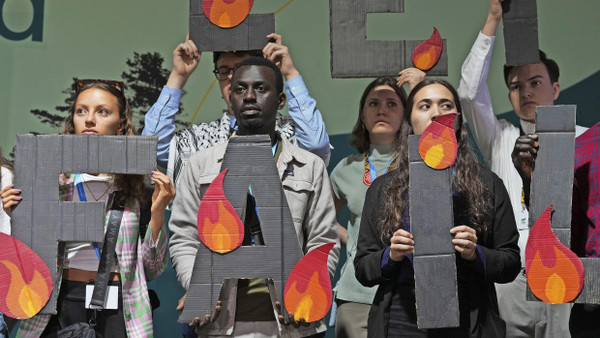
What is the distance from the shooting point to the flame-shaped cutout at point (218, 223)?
358cm

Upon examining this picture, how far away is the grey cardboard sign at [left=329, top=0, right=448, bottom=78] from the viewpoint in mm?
4293

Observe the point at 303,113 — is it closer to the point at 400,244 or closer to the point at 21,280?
the point at 400,244

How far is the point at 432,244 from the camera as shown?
3.39 metres

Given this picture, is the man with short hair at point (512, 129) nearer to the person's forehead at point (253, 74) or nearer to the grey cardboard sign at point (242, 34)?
the grey cardboard sign at point (242, 34)

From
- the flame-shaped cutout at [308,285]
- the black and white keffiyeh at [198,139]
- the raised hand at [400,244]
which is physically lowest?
the flame-shaped cutout at [308,285]

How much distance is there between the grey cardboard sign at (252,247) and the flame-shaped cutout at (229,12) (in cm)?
76

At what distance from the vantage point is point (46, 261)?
12.0ft

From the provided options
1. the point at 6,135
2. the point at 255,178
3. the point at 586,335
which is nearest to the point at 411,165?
the point at 255,178

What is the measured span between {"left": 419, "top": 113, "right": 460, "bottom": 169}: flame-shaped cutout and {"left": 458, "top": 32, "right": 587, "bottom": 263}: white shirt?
1.11 meters

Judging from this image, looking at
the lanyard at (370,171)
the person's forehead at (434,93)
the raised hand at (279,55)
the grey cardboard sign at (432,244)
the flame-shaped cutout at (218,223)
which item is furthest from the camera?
the lanyard at (370,171)

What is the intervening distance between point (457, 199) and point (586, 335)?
70 cm

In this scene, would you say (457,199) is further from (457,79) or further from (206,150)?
(457,79)

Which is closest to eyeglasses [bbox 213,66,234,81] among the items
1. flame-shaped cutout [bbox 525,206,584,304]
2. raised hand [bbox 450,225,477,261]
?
raised hand [bbox 450,225,477,261]

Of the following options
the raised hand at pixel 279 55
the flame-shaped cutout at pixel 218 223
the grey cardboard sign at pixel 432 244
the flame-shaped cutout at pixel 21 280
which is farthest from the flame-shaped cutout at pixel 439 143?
the flame-shaped cutout at pixel 21 280
